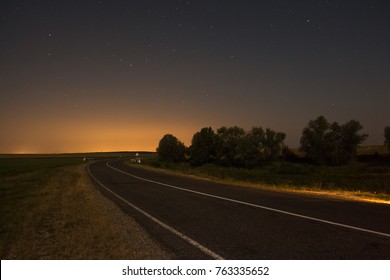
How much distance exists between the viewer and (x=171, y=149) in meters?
96.3

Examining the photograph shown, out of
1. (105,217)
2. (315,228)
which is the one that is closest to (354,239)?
(315,228)

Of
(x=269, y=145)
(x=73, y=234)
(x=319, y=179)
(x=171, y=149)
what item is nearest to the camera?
(x=73, y=234)

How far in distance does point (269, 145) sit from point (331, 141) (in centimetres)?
1522

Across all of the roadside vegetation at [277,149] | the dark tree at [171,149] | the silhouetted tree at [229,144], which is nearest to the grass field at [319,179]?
the roadside vegetation at [277,149]

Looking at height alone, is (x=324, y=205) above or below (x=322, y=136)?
below

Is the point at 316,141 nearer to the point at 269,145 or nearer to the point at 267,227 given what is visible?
the point at 269,145

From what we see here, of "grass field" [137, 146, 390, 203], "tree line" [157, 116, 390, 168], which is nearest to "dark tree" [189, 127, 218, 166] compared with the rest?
"tree line" [157, 116, 390, 168]

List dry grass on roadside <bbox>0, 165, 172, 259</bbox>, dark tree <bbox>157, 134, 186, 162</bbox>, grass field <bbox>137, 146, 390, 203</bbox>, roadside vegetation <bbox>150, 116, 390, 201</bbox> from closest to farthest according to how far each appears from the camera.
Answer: dry grass on roadside <bbox>0, 165, 172, 259</bbox>
grass field <bbox>137, 146, 390, 203</bbox>
roadside vegetation <bbox>150, 116, 390, 201</bbox>
dark tree <bbox>157, 134, 186, 162</bbox>

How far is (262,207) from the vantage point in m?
12.4

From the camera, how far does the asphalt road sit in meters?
6.98

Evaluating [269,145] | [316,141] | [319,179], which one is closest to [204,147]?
[269,145]

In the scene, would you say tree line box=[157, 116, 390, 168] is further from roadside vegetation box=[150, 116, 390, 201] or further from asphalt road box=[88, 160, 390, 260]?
asphalt road box=[88, 160, 390, 260]

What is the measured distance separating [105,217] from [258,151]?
6321 cm
